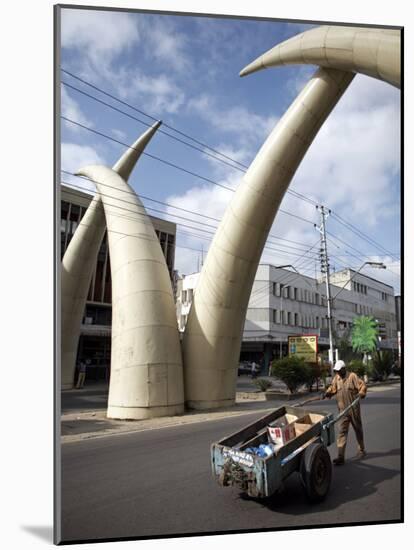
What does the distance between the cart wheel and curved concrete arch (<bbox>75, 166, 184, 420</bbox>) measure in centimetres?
657

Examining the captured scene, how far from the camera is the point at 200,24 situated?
21.0 feet

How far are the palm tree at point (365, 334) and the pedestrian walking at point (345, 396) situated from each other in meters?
4.40

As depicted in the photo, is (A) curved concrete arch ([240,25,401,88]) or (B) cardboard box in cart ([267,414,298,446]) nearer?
(B) cardboard box in cart ([267,414,298,446])

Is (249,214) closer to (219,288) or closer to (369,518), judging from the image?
(219,288)

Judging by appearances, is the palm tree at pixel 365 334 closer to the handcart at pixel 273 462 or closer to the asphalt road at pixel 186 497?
the asphalt road at pixel 186 497

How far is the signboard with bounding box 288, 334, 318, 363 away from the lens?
16.4 m

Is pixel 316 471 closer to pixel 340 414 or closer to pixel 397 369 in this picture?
pixel 340 414

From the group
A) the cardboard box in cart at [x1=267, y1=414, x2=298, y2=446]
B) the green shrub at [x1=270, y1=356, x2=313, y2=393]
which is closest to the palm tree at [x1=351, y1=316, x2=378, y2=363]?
the green shrub at [x1=270, y1=356, x2=313, y2=393]

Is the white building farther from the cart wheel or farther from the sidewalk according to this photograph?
the cart wheel

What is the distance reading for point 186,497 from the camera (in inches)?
217

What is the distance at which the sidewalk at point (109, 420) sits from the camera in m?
9.68

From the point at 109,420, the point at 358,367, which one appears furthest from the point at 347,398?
the point at 358,367

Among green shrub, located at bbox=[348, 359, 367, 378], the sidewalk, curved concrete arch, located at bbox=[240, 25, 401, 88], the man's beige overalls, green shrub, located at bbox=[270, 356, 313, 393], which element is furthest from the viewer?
green shrub, located at bbox=[270, 356, 313, 393]

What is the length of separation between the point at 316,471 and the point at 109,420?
7102 millimetres
